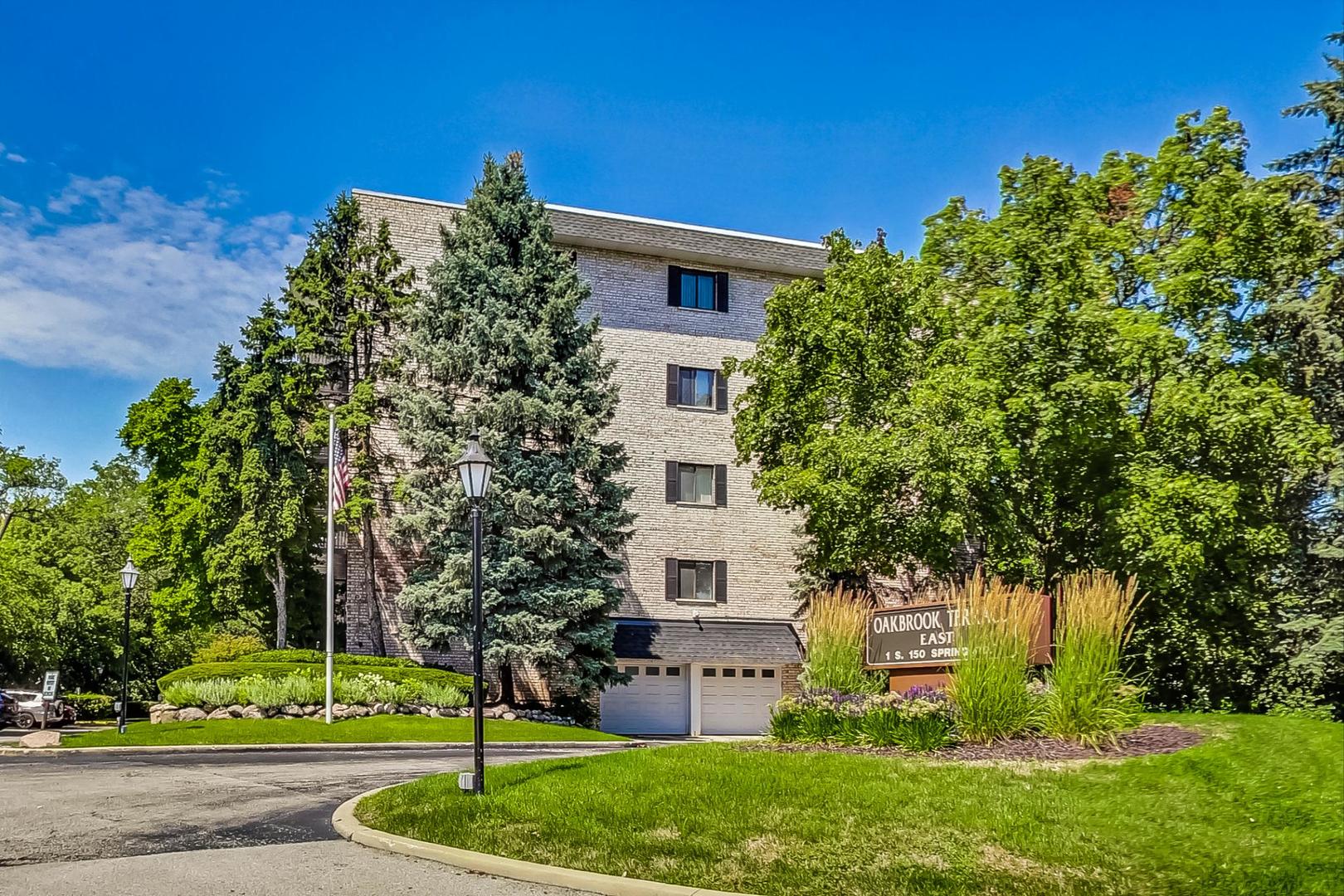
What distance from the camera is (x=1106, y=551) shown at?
23.1 m

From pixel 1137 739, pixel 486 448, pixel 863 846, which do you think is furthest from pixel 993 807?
pixel 486 448

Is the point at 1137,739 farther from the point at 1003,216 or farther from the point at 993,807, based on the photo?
→ the point at 1003,216

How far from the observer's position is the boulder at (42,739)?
23781 mm

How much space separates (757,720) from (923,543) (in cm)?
A: 1417

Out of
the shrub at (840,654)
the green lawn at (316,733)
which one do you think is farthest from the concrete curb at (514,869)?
the green lawn at (316,733)

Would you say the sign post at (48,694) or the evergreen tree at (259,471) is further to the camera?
the evergreen tree at (259,471)

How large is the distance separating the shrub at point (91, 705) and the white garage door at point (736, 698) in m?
19.0

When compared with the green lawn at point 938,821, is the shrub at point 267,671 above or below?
A: below

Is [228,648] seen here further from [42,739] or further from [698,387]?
[698,387]

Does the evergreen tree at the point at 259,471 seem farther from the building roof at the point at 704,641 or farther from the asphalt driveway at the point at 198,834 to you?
the asphalt driveway at the point at 198,834

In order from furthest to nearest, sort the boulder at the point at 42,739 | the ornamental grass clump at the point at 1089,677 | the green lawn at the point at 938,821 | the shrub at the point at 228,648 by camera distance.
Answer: the shrub at the point at 228,648
the boulder at the point at 42,739
the ornamental grass clump at the point at 1089,677
the green lawn at the point at 938,821

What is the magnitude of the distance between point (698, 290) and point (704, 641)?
11.5m

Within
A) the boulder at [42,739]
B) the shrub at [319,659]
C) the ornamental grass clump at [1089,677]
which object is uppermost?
the ornamental grass clump at [1089,677]

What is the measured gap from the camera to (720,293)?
127ft
